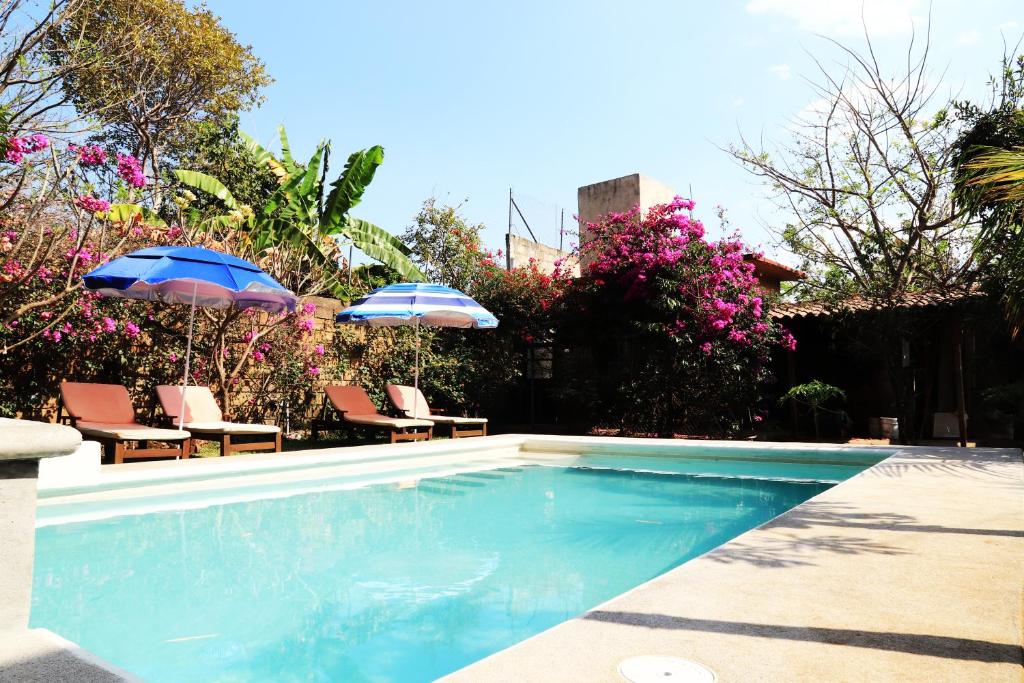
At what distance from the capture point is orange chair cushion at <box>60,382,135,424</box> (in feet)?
26.7

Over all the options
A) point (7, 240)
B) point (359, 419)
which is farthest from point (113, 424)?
point (359, 419)

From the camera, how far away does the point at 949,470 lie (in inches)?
279

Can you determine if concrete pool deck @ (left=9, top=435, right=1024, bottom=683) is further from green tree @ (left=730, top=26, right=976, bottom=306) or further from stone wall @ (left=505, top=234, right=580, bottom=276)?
stone wall @ (left=505, top=234, right=580, bottom=276)

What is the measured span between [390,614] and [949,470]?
6104 mm

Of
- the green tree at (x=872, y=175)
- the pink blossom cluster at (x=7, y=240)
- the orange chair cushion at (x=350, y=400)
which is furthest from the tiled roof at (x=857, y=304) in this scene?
the pink blossom cluster at (x=7, y=240)

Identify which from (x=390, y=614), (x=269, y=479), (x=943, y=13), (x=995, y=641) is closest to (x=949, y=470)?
(x=995, y=641)

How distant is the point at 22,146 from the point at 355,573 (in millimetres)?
7303

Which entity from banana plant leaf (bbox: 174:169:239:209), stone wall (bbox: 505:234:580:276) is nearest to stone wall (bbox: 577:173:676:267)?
stone wall (bbox: 505:234:580:276)

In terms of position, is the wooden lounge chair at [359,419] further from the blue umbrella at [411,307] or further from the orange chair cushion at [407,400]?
the blue umbrella at [411,307]

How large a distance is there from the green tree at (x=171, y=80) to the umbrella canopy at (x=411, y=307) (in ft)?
40.5

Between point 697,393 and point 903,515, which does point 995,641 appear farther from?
point 697,393

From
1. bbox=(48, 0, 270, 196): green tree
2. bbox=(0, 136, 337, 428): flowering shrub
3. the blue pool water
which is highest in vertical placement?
bbox=(48, 0, 270, 196): green tree

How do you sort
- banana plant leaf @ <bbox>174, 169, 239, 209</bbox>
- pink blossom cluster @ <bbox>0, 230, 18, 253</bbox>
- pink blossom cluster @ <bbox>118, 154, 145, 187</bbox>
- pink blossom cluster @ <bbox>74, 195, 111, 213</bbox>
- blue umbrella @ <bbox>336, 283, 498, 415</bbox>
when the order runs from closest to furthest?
pink blossom cluster @ <bbox>0, 230, 18, 253</bbox> < pink blossom cluster @ <bbox>74, 195, 111, 213</bbox> < pink blossom cluster @ <bbox>118, 154, 145, 187</bbox> < blue umbrella @ <bbox>336, 283, 498, 415</bbox> < banana plant leaf @ <bbox>174, 169, 239, 209</bbox>

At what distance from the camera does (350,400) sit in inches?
452
